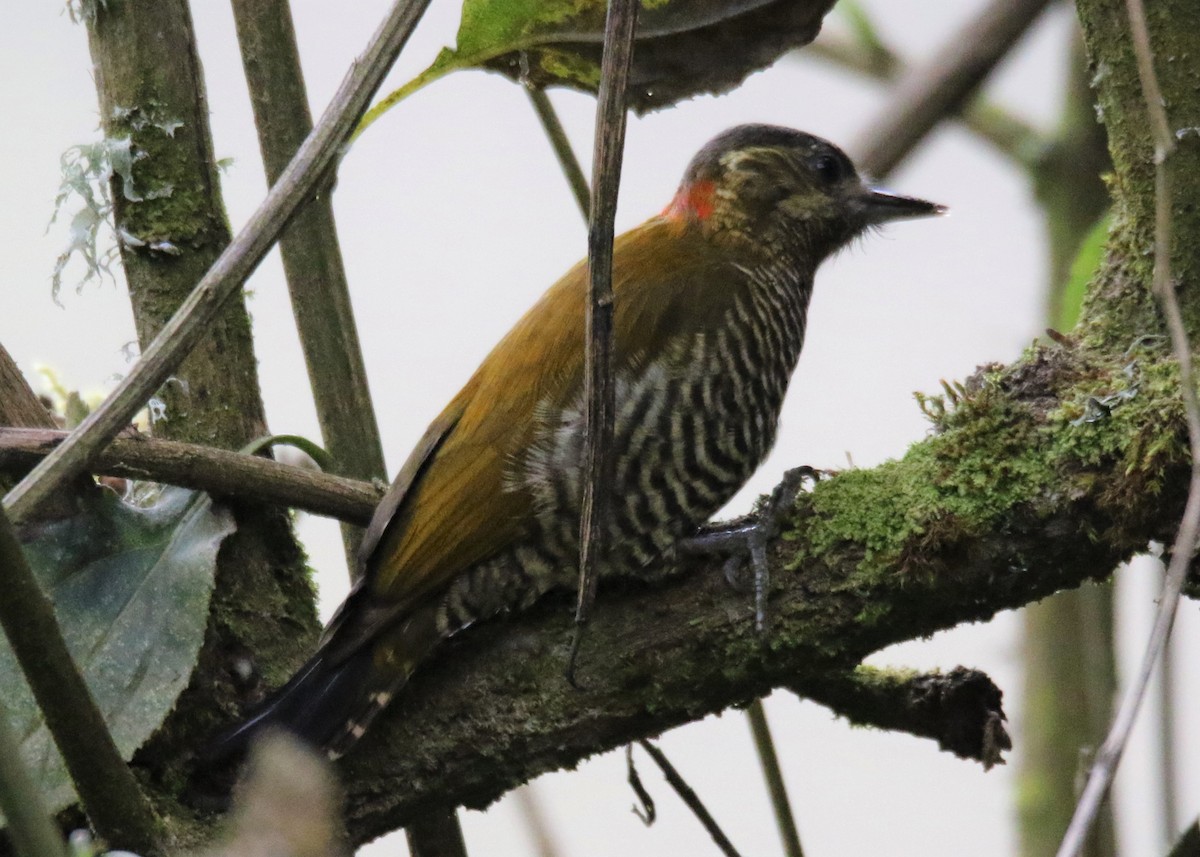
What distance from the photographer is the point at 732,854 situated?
6.72 feet

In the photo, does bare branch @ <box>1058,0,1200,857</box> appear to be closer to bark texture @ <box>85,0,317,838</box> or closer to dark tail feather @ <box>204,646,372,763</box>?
dark tail feather @ <box>204,646,372,763</box>

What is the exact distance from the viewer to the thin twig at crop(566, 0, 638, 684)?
3.99ft

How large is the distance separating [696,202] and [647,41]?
512 mm

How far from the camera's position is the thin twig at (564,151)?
2.14 meters

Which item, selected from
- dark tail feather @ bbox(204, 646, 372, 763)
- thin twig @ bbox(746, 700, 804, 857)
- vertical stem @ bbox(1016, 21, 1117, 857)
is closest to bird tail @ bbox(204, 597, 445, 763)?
dark tail feather @ bbox(204, 646, 372, 763)

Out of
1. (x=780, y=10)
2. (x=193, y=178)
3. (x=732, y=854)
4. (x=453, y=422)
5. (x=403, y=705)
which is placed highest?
(x=193, y=178)

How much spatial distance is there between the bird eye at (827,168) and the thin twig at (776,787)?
1035mm

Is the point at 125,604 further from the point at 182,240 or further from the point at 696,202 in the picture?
the point at 696,202

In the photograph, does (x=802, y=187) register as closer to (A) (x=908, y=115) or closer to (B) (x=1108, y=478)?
(A) (x=908, y=115)

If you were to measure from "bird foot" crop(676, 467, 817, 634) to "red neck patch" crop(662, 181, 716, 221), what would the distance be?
2.12 ft

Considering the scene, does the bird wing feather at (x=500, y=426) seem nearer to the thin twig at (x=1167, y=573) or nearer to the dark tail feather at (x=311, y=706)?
the dark tail feather at (x=311, y=706)

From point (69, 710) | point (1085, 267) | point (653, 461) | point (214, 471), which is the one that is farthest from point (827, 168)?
point (69, 710)

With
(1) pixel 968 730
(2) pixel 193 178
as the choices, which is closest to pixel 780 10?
(2) pixel 193 178

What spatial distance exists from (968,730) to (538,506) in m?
0.71
